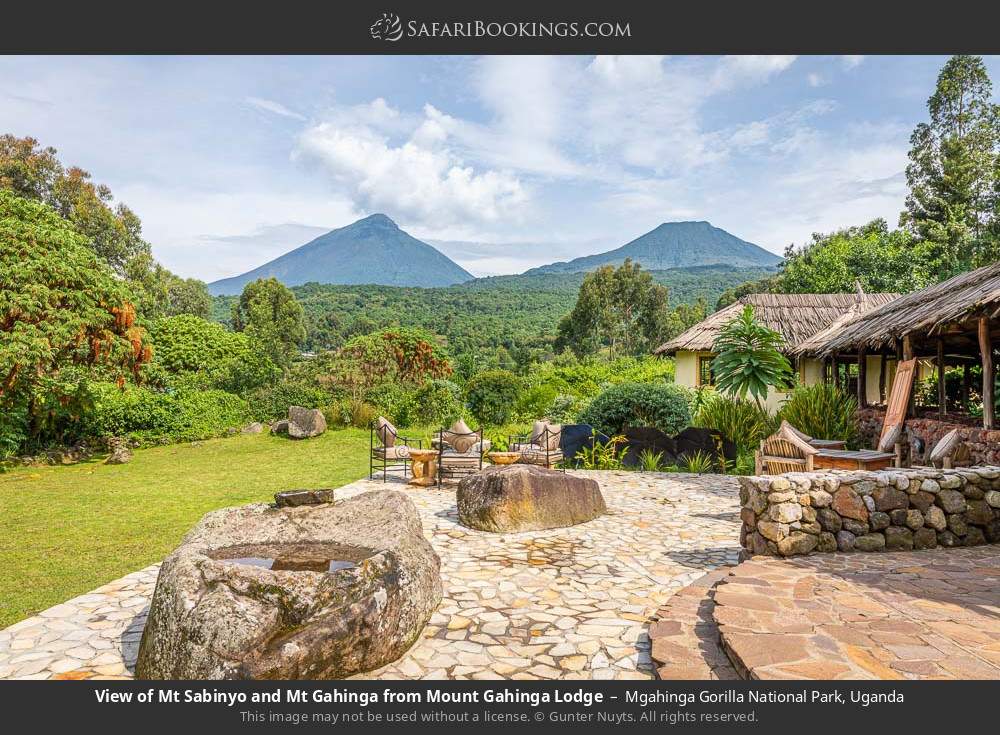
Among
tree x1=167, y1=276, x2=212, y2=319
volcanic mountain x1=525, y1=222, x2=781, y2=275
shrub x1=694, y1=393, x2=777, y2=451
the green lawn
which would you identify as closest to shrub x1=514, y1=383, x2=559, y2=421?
the green lawn

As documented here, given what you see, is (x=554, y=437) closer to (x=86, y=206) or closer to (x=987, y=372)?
(x=987, y=372)

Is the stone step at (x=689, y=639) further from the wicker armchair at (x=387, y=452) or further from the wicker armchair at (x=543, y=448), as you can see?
the wicker armchair at (x=387, y=452)

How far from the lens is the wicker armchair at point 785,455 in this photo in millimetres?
7766

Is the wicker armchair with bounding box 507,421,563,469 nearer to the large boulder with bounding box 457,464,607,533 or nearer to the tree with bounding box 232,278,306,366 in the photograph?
the large boulder with bounding box 457,464,607,533

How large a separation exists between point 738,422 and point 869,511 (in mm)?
7645

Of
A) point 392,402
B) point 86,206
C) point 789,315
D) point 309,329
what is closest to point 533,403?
point 392,402

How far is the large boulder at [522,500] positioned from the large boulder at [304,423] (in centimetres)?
975

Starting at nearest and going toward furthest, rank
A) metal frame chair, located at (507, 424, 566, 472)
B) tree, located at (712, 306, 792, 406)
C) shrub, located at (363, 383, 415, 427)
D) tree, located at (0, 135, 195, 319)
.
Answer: metal frame chair, located at (507, 424, 566, 472) → tree, located at (712, 306, 792, 406) → shrub, located at (363, 383, 415, 427) → tree, located at (0, 135, 195, 319)

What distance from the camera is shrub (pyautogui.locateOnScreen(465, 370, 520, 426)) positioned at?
17594 mm

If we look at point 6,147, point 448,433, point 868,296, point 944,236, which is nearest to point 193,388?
point 448,433

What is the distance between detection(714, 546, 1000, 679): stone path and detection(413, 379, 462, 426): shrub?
1397 cm

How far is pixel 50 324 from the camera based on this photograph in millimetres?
10875
